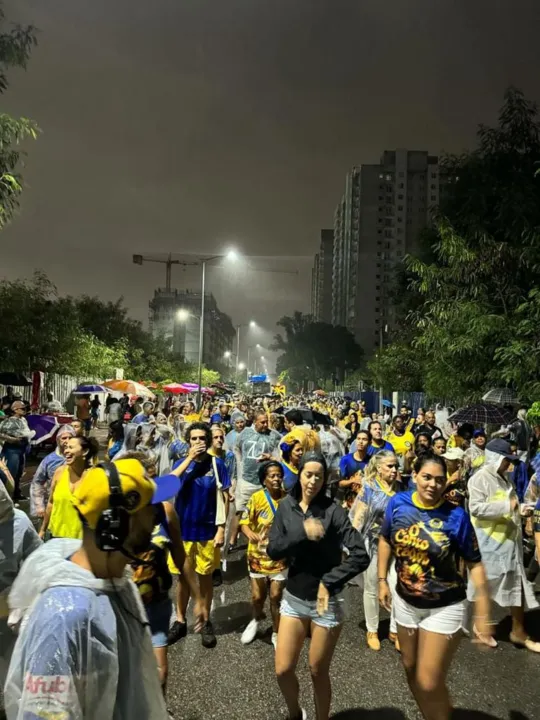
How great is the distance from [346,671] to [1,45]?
13018 mm

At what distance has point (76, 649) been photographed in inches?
58.7

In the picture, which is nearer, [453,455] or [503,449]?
[503,449]

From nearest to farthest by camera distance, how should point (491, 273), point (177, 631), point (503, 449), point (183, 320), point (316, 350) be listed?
point (177, 631) → point (503, 449) → point (491, 273) → point (316, 350) → point (183, 320)

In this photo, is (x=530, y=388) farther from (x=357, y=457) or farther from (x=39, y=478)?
(x=39, y=478)

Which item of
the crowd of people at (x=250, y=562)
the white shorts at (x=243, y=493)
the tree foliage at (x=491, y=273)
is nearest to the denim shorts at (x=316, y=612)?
the crowd of people at (x=250, y=562)

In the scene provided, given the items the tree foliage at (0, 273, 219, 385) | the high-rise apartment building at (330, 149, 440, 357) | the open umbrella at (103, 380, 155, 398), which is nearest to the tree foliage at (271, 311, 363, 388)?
the high-rise apartment building at (330, 149, 440, 357)

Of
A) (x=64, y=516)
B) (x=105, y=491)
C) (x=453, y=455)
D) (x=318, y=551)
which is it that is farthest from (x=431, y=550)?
(x=453, y=455)

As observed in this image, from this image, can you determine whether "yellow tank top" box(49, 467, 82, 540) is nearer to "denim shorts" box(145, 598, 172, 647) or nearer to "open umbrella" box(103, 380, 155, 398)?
"denim shorts" box(145, 598, 172, 647)

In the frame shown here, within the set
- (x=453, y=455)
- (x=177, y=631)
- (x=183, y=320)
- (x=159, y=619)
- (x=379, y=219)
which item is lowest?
(x=177, y=631)

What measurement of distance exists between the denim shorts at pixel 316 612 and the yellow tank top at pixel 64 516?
1.77m

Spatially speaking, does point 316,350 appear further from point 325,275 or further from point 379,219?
point 325,275

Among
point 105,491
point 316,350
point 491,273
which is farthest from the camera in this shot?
point 316,350

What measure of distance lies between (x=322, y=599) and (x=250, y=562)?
5.96ft

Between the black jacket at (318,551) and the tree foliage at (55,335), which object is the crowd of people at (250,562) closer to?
the black jacket at (318,551)
